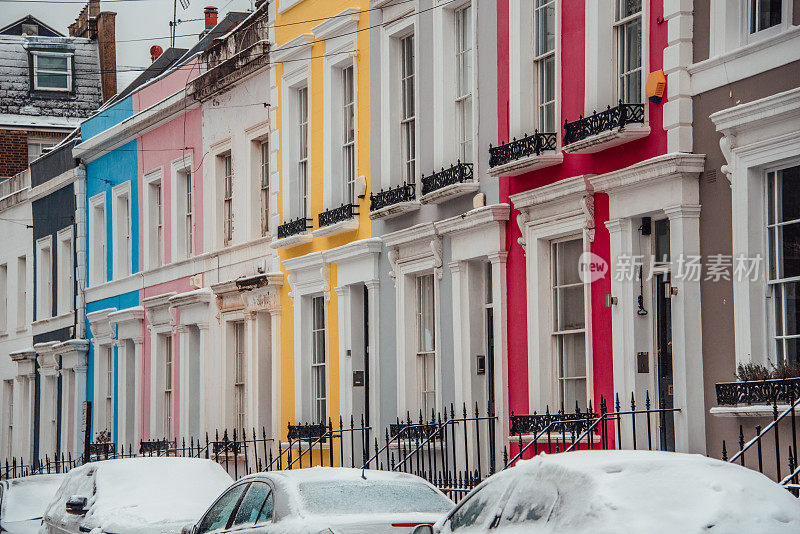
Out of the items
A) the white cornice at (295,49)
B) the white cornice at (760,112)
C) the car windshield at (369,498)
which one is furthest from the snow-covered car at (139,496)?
the white cornice at (295,49)

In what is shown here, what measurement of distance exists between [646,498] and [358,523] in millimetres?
3650

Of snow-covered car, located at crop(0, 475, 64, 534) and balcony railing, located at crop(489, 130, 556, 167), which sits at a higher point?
balcony railing, located at crop(489, 130, 556, 167)

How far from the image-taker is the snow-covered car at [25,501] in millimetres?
19984

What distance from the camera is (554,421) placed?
1560 centimetres

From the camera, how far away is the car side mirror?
15648 millimetres

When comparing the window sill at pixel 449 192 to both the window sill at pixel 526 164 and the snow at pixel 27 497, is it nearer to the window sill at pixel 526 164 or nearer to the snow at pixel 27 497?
the window sill at pixel 526 164

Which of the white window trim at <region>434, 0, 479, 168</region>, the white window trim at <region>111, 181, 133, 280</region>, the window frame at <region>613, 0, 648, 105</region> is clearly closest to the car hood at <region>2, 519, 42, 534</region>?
the white window trim at <region>434, 0, 479, 168</region>

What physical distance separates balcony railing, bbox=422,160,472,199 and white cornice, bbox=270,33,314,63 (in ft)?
15.1

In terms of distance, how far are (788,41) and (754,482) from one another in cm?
640

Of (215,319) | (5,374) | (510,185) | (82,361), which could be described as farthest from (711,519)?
(5,374)

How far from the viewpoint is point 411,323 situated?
20.2 metres

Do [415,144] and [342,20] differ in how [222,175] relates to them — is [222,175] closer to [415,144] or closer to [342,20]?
[342,20]

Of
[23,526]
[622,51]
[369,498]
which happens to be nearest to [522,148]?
[622,51]

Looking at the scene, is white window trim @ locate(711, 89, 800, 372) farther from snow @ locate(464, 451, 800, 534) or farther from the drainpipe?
the drainpipe
